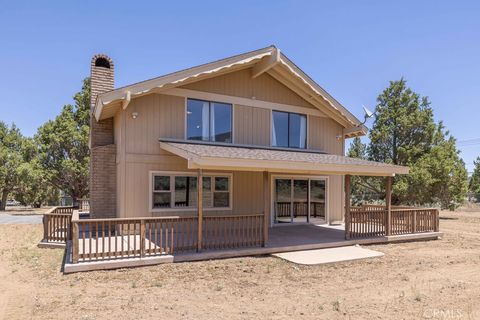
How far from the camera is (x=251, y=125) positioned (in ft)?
43.4

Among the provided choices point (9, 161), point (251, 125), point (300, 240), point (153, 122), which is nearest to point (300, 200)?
point (300, 240)

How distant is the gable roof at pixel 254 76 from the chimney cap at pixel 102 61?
215 centimetres

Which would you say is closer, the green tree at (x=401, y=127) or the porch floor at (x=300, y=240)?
the porch floor at (x=300, y=240)

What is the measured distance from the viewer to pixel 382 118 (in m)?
25.4

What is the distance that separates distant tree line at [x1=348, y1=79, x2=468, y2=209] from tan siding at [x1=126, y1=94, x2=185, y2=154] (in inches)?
670

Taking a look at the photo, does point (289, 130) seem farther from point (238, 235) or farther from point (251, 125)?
point (238, 235)

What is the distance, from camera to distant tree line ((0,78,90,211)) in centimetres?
2525

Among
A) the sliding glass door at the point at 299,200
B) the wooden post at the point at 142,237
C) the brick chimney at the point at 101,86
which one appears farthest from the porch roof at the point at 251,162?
the brick chimney at the point at 101,86

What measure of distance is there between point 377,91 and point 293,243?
19.9 meters

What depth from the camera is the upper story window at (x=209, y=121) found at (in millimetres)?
12070

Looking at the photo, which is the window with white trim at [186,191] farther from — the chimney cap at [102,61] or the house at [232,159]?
the chimney cap at [102,61]

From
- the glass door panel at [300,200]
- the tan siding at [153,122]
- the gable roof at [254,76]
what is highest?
the gable roof at [254,76]

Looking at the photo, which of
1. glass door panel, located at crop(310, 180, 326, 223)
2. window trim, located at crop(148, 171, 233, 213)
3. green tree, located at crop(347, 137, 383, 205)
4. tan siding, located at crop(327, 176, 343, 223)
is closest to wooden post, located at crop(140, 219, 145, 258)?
window trim, located at crop(148, 171, 233, 213)

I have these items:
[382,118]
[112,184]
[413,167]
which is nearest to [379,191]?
[413,167]
